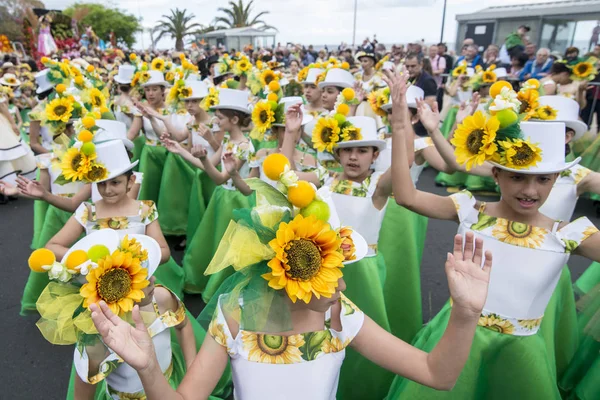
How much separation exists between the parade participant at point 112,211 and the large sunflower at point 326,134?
1.37 m

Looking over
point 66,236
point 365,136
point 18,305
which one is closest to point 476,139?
point 365,136

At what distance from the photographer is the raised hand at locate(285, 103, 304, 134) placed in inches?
124

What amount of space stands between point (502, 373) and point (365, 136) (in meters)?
1.76

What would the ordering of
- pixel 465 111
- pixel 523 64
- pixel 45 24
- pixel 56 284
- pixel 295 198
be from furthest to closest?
pixel 45 24 → pixel 523 64 → pixel 465 111 → pixel 56 284 → pixel 295 198

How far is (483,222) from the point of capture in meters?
2.28

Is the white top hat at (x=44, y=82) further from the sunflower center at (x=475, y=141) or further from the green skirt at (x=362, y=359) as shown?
the sunflower center at (x=475, y=141)

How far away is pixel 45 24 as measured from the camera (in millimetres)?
15938

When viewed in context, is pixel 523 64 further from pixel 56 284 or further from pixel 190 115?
pixel 56 284

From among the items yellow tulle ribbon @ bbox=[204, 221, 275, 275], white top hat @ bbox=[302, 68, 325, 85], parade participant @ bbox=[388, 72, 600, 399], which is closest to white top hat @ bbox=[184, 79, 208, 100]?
white top hat @ bbox=[302, 68, 325, 85]

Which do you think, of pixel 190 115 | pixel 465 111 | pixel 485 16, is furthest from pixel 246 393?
pixel 485 16

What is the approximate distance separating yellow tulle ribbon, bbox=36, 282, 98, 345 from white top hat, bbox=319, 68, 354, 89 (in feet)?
14.1

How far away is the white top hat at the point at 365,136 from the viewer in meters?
3.07

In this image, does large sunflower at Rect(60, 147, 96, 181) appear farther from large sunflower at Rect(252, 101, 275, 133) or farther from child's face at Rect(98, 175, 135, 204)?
large sunflower at Rect(252, 101, 275, 133)

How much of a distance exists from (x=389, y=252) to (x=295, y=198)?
2496 millimetres
